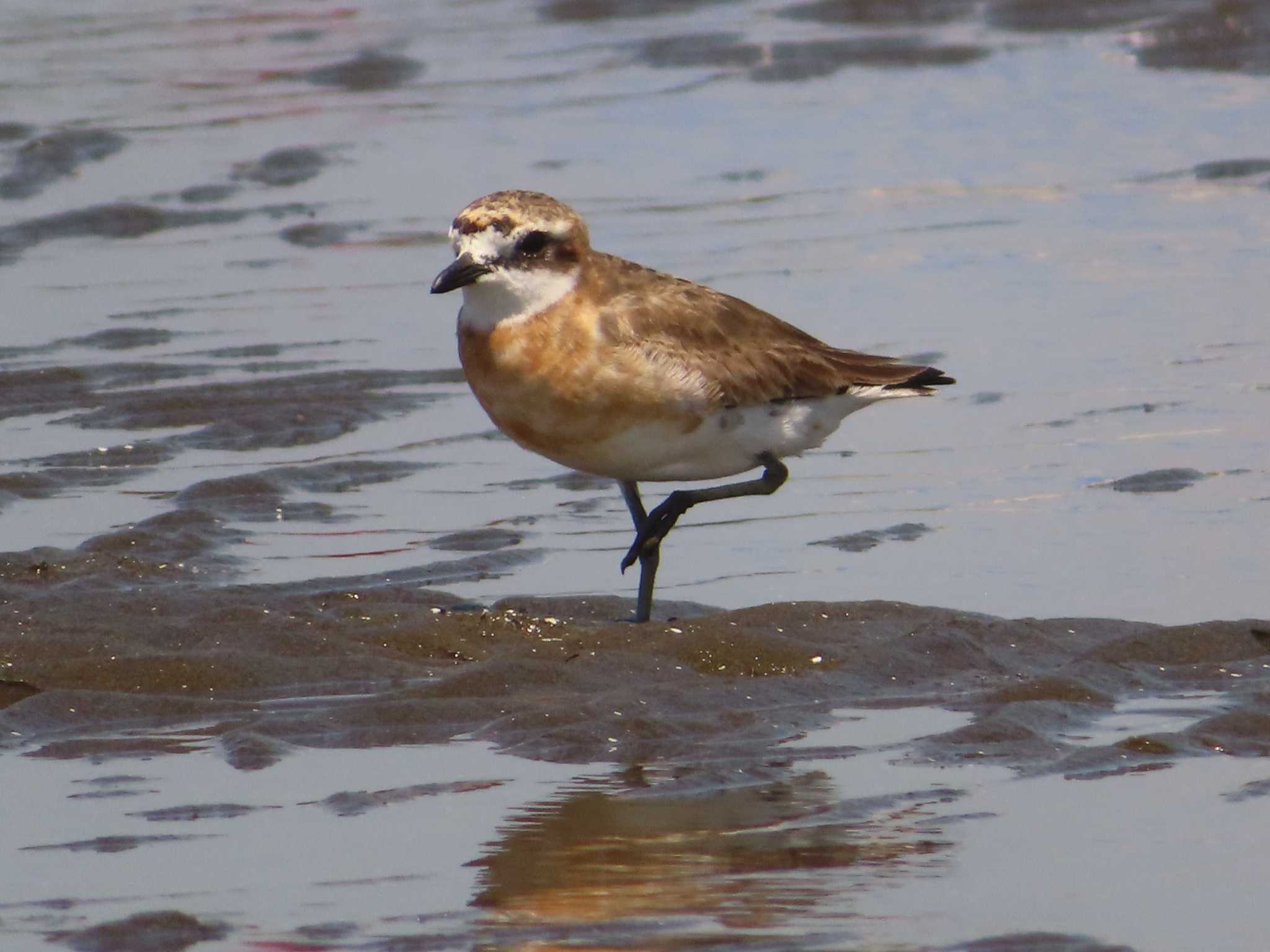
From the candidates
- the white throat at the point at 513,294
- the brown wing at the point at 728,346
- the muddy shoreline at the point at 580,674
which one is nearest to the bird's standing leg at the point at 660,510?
the muddy shoreline at the point at 580,674

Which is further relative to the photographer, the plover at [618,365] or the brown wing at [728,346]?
the brown wing at [728,346]

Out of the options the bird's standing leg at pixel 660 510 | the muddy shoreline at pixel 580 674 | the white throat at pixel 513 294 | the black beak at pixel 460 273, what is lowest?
the muddy shoreline at pixel 580 674

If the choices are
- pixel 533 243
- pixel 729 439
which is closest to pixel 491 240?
pixel 533 243

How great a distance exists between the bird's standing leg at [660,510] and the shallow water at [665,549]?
23cm

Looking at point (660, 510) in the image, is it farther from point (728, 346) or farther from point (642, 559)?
point (728, 346)

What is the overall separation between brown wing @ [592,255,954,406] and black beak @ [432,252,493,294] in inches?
14.8

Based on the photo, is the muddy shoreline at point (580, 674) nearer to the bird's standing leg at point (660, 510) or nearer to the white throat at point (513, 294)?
the bird's standing leg at point (660, 510)

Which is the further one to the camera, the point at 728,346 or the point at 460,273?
the point at 728,346

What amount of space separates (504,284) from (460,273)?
0.50ft

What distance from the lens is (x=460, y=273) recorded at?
656 cm

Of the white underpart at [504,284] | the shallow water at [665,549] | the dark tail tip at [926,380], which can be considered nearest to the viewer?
the shallow water at [665,549]

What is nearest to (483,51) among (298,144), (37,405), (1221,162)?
(298,144)

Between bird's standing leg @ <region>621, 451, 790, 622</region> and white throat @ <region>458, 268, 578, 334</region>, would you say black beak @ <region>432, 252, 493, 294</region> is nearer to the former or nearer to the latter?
→ white throat @ <region>458, 268, 578, 334</region>

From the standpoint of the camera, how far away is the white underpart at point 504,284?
663cm
